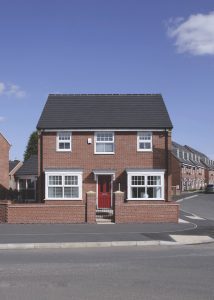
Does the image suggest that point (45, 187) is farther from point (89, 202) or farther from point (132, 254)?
point (132, 254)

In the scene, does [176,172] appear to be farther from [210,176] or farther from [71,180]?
[71,180]

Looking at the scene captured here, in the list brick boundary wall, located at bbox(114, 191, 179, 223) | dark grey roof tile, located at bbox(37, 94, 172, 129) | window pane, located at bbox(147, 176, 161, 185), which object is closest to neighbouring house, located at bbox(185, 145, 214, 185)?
dark grey roof tile, located at bbox(37, 94, 172, 129)

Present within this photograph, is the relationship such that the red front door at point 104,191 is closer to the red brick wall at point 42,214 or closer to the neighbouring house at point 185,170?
the red brick wall at point 42,214

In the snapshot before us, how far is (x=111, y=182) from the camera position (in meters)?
31.2

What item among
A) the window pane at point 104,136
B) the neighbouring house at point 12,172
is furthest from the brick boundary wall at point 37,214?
the neighbouring house at point 12,172

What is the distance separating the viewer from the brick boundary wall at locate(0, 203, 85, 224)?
24.3 m

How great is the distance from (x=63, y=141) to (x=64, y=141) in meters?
0.06

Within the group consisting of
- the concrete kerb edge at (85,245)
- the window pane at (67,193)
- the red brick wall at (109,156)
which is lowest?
the concrete kerb edge at (85,245)

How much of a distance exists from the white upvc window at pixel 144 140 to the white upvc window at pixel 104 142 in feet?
5.54

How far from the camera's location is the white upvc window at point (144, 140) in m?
31.5

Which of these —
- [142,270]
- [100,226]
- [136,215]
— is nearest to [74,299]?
[142,270]

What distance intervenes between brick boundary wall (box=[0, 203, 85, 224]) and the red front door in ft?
21.7

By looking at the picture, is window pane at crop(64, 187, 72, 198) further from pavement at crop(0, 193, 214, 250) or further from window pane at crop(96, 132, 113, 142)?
pavement at crop(0, 193, 214, 250)

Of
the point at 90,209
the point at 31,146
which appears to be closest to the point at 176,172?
A: the point at 31,146
